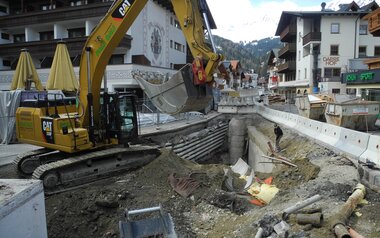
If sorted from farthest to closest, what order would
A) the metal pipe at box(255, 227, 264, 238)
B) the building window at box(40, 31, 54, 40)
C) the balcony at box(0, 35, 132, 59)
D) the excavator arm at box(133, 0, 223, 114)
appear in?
the building window at box(40, 31, 54, 40) → the balcony at box(0, 35, 132, 59) → the excavator arm at box(133, 0, 223, 114) → the metal pipe at box(255, 227, 264, 238)

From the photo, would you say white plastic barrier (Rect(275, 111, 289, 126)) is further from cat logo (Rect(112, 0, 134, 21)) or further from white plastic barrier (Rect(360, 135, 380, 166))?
cat logo (Rect(112, 0, 134, 21))

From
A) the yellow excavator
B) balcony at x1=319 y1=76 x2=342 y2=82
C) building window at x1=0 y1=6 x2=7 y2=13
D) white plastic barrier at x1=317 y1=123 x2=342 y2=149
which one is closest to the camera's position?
the yellow excavator

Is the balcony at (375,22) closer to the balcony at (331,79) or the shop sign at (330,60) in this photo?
the balcony at (331,79)

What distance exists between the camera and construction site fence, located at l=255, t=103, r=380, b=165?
8.16 m

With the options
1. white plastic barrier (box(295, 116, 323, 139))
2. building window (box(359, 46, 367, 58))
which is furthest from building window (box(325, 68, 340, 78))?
white plastic barrier (box(295, 116, 323, 139))

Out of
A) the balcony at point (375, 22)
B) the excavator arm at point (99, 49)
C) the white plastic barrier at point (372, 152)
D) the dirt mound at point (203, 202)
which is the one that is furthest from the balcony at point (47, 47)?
the white plastic barrier at point (372, 152)

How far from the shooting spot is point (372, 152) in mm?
8133

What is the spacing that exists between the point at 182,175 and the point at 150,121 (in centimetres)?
1113

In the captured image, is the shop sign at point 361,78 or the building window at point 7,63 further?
the building window at point 7,63

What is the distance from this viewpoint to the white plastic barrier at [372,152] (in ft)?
25.8

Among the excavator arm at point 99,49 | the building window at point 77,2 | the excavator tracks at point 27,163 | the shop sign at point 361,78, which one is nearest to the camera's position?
the excavator arm at point 99,49

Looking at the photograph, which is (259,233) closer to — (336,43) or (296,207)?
(296,207)

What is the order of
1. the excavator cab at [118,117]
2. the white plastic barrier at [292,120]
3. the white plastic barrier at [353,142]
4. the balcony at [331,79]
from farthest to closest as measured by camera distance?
the balcony at [331,79] < the white plastic barrier at [292,120] < the excavator cab at [118,117] < the white plastic barrier at [353,142]

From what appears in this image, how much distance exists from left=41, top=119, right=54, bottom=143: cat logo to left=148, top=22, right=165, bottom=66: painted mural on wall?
23.2 m
